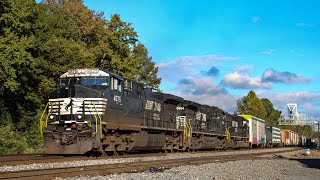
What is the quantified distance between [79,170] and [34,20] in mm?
21431

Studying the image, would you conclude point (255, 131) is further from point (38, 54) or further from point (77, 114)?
point (77, 114)

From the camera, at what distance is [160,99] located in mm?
24969

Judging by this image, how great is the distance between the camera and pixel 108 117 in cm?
1723

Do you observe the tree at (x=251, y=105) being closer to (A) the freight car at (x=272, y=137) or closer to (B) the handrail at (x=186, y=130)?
(A) the freight car at (x=272, y=137)

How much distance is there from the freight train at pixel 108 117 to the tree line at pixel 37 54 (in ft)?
18.5

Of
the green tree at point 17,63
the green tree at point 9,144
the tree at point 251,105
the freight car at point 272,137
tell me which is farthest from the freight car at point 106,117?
the tree at point 251,105

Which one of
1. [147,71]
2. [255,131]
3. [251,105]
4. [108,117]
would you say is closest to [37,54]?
[108,117]

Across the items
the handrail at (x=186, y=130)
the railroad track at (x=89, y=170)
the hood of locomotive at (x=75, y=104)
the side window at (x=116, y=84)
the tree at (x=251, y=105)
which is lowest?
the railroad track at (x=89, y=170)

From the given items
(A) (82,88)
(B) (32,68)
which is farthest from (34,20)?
(A) (82,88)

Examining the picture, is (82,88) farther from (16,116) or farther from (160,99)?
(16,116)

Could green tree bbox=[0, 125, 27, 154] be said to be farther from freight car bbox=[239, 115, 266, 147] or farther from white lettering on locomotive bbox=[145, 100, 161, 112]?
freight car bbox=[239, 115, 266, 147]

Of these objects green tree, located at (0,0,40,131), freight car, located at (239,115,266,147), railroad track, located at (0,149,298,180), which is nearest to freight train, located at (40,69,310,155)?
railroad track, located at (0,149,298,180)

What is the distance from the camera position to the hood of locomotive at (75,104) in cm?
1648

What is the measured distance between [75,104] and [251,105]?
89162mm
